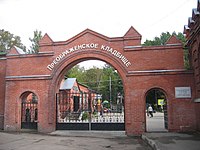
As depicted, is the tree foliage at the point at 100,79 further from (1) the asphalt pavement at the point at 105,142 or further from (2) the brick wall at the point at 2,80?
(1) the asphalt pavement at the point at 105,142

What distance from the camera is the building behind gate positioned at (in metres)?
12.9

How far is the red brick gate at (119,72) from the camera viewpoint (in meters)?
13.0

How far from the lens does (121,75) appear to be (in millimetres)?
13867

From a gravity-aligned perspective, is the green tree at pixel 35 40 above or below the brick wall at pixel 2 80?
above

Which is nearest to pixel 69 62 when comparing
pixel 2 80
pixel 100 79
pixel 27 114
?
pixel 27 114

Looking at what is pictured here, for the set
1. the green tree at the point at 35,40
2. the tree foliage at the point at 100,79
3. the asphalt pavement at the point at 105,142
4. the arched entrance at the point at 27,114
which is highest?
the green tree at the point at 35,40

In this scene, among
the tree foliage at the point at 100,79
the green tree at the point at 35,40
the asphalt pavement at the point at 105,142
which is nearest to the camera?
the asphalt pavement at the point at 105,142

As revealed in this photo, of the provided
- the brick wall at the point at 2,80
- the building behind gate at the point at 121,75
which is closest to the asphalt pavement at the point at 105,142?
the building behind gate at the point at 121,75

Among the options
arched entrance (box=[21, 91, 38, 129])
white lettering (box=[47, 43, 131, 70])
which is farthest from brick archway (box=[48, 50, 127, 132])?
arched entrance (box=[21, 91, 38, 129])

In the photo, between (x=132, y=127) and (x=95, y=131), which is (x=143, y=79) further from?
(x=95, y=131)

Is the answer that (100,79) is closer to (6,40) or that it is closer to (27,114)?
(6,40)

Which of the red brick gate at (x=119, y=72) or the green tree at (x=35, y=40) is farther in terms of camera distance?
the green tree at (x=35, y=40)

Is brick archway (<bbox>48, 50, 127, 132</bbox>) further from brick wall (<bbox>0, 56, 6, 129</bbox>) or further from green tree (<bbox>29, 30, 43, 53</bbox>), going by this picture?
green tree (<bbox>29, 30, 43, 53</bbox>)

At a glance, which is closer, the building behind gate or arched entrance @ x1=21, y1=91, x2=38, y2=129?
the building behind gate
